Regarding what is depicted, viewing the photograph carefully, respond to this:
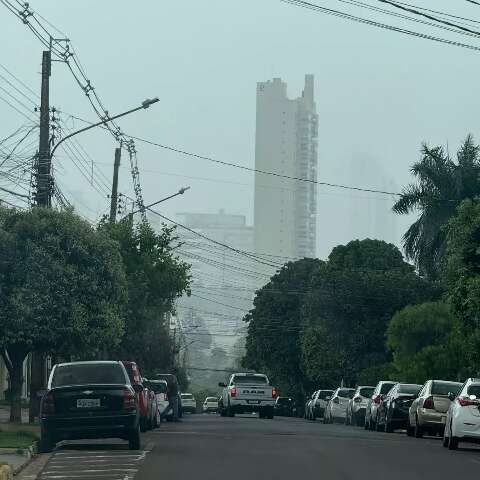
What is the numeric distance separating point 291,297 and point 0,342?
66.2 m

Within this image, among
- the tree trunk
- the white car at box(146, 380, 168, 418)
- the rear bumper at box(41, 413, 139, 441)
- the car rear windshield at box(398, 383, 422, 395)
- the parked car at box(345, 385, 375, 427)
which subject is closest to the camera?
the rear bumper at box(41, 413, 139, 441)

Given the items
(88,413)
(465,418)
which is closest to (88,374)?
(88,413)

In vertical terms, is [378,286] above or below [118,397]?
above

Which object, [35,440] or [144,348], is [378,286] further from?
[35,440]

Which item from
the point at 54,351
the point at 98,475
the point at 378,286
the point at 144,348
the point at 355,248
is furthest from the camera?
the point at 355,248

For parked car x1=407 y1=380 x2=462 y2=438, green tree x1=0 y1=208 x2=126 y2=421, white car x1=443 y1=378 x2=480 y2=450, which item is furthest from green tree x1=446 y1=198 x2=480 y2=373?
green tree x1=0 y1=208 x2=126 y2=421

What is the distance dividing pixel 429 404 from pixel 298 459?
546 inches

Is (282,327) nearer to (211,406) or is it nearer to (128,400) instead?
(211,406)

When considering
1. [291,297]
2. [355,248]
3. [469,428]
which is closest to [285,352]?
[291,297]

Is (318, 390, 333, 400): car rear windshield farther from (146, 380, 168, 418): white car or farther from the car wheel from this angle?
the car wheel

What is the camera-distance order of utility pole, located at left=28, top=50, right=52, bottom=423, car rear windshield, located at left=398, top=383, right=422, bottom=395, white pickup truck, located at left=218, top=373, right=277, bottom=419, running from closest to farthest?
1. utility pole, located at left=28, top=50, right=52, bottom=423
2. car rear windshield, located at left=398, top=383, right=422, bottom=395
3. white pickup truck, located at left=218, top=373, right=277, bottom=419

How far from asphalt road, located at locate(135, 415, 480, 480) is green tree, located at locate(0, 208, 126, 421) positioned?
16.5ft

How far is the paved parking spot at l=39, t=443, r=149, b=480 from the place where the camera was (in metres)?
21.2

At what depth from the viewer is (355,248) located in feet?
290
